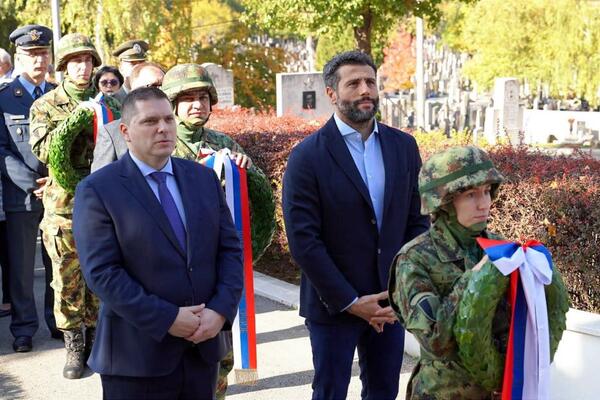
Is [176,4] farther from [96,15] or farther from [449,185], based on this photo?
[449,185]

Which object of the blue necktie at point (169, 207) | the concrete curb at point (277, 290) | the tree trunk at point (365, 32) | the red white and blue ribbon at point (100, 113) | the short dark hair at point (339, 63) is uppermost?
the tree trunk at point (365, 32)

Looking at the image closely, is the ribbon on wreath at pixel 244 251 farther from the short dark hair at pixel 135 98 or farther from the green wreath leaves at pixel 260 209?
the short dark hair at pixel 135 98

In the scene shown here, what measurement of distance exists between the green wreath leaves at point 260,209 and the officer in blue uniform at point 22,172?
89.9 inches

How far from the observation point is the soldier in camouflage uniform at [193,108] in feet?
16.4

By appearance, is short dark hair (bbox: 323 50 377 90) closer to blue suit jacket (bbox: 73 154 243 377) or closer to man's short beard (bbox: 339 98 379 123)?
man's short beard (bbox: 339 98 379 123)

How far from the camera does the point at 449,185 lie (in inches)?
127

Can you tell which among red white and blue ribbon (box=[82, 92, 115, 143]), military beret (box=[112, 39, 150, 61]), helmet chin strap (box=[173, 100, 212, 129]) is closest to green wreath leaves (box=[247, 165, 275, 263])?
helmet chin strap (box=[173, 100, 212, 129])

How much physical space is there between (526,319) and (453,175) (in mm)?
553

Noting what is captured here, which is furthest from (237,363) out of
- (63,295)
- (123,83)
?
(123,83)

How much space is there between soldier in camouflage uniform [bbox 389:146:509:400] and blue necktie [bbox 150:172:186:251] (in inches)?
38.6

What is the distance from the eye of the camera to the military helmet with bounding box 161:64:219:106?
16.4 ft

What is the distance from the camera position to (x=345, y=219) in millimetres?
4336

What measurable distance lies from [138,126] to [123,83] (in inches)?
Answer: 184

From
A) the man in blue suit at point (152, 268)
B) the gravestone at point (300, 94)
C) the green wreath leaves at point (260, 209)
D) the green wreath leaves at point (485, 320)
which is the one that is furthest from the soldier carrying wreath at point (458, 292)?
the gravestone at point (300, 94)
